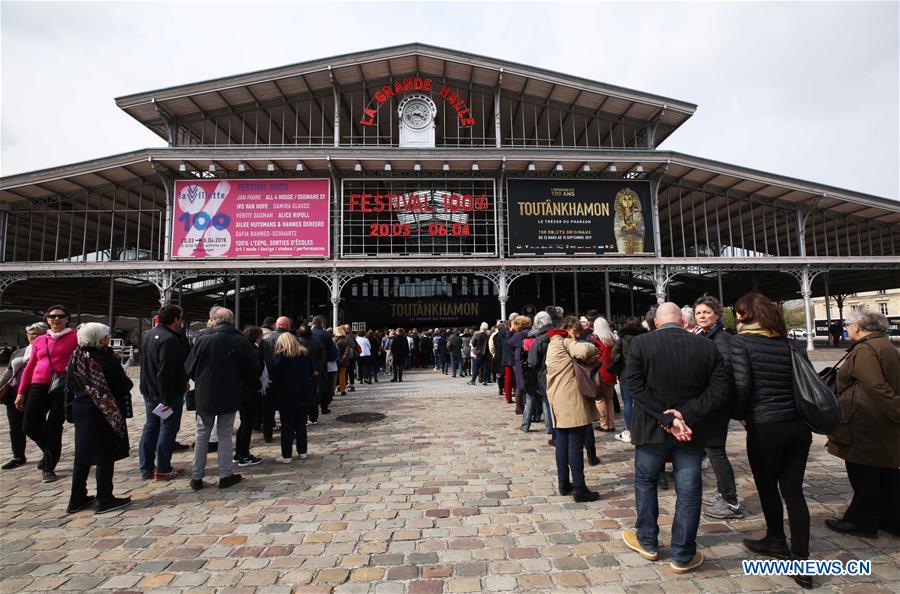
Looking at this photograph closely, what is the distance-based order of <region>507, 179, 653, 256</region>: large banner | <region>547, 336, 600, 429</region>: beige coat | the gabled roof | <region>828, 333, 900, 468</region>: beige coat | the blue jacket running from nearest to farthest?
<region>828, 333, 900, 468</region>: beige coat
<region>547, 336, 600, 429</region>: beige coat
the blue jacket
<region>507, 179, 653, 256</region>: large banner
the gabled roof

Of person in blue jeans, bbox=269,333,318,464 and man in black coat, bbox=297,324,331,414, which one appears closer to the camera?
person in blue jeans, bbox=269,333,318,464

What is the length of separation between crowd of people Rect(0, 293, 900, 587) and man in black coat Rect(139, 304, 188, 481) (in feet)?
0.06

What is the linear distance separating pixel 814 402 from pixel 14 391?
890 centimetres

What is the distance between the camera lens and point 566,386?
457 centimetres

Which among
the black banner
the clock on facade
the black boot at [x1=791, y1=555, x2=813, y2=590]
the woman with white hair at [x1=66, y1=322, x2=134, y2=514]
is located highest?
the clock on facade

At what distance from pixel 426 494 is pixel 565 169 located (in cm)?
1718

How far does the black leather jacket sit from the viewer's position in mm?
3119

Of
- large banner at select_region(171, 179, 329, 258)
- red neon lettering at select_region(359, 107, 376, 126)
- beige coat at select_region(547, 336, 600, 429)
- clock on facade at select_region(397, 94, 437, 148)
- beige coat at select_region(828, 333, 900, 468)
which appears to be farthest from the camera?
clock on facade at select_region(397, 94, 437, 148)

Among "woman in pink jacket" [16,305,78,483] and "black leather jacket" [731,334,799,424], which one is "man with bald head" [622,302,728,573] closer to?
"black leather jacket" [731,334,799,424]

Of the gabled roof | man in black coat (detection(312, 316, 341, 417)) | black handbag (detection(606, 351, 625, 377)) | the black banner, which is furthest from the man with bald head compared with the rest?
the black banner

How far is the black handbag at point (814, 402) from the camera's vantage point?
2.94 metres

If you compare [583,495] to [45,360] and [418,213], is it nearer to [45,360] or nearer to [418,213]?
[45,360]

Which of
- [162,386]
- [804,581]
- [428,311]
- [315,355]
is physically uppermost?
[428,311]

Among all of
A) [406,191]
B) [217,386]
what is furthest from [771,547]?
[406,191]
